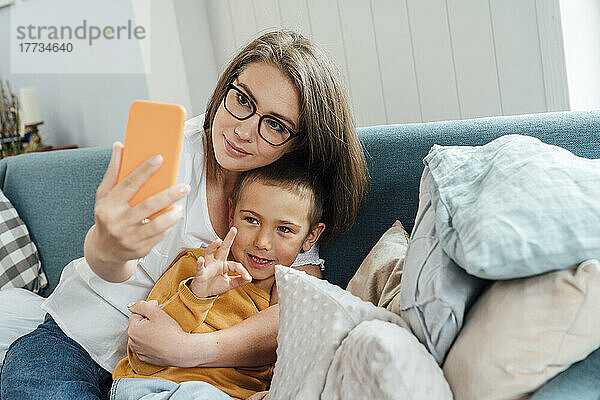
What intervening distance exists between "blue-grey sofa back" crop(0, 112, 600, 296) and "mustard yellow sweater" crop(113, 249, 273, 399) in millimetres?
249

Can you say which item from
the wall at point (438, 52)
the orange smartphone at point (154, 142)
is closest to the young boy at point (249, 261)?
the orange smartphone at point (154, 142)

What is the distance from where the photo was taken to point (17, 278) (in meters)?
1.93

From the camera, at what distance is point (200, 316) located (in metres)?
1.28

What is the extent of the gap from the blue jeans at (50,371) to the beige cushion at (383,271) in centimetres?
59

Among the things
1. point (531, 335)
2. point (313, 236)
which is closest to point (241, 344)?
point (313, 236)

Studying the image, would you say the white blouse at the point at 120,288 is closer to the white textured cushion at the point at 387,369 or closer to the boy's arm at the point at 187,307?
the boy's arm at the point at 187,307

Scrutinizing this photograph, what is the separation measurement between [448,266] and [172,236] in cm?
72

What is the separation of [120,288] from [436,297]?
845 mm

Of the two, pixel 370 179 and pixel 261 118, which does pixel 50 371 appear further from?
pixel 370 179

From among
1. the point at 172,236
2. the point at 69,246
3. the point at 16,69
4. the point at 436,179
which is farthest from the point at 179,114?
the point at 16,69

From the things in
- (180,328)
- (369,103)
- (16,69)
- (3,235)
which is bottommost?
(180,328)

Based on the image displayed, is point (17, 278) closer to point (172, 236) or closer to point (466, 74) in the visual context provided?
point (172, 236)

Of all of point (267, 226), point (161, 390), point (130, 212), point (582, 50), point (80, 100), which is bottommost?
point (161, 390)

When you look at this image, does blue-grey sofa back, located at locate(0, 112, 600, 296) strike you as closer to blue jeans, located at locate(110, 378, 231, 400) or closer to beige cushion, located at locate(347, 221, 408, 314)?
beige cushion, located at locate(347, 221, 408, 314)
